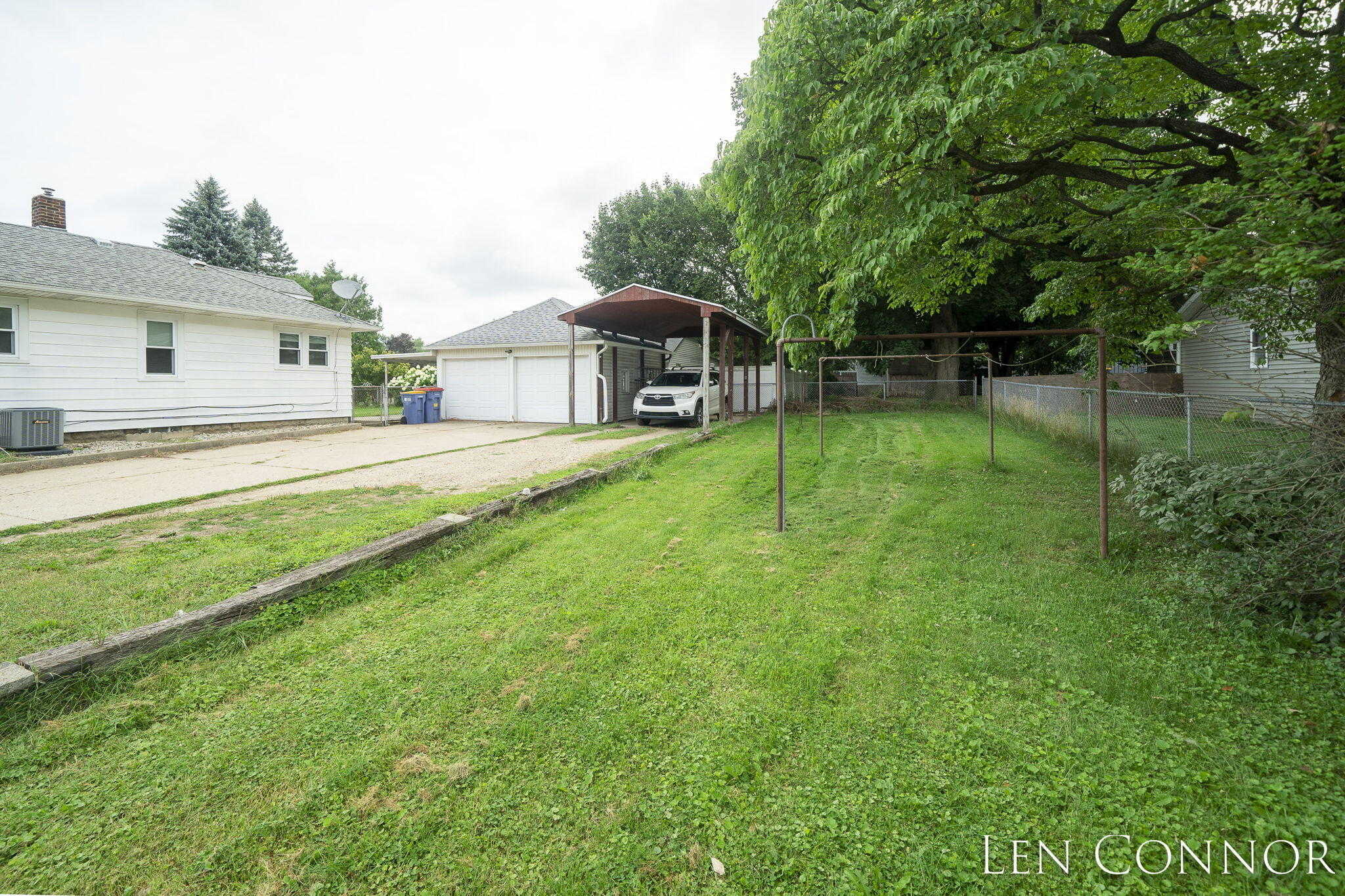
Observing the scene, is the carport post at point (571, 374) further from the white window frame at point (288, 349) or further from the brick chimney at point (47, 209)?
the brick chimney at point (47, 209)

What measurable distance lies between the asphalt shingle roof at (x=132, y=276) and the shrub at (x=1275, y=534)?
56.6ft

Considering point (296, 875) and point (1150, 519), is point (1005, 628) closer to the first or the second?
point (1150, 519)

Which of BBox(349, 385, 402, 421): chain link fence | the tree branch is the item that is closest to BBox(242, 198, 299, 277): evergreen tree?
BBox(349, 385, 402, 421): chain link fence

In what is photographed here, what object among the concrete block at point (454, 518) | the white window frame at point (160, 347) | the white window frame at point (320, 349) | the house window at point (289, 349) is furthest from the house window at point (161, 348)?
the concrete block at point (454, 518)

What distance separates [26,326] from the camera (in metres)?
10.8

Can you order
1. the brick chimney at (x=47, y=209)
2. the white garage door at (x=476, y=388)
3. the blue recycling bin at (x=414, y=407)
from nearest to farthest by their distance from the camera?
the brick chimney at (x=47, y=209)
the blue recycling bin at (x=414, y=407)
the white garage door at (x=476, y=388)

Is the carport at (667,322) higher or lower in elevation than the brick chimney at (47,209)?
lower

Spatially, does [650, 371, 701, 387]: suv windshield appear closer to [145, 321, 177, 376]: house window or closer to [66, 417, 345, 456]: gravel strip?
[66, 417, 345, 456]: gravel strip

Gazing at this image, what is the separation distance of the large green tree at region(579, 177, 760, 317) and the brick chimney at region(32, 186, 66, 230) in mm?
19185

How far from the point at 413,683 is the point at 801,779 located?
1.88 m

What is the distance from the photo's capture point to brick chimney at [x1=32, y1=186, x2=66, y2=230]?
587 inches

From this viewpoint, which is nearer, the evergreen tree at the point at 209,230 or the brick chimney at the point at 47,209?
the brick chimney at the point at 47,209

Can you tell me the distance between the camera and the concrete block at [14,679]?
2.41 metres

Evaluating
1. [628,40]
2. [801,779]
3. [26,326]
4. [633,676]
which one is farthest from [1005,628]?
[26,326]
